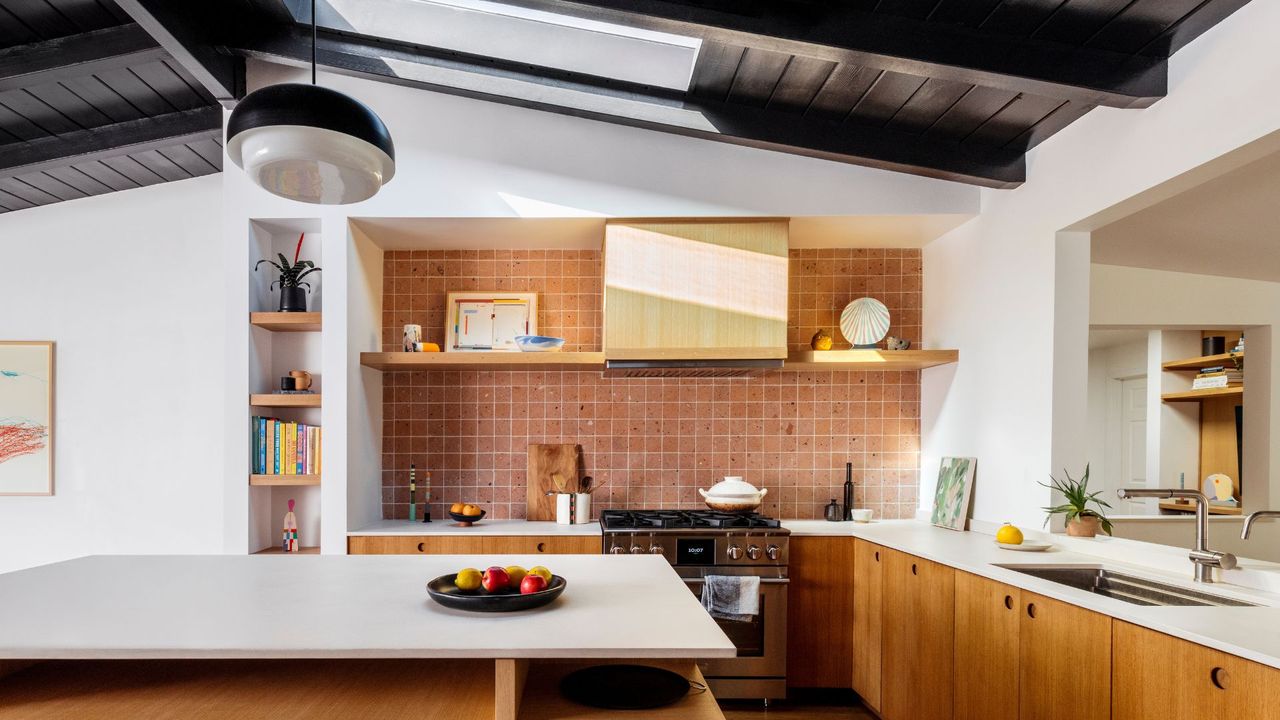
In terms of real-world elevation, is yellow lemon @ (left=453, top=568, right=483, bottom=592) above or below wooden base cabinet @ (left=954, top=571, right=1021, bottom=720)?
above

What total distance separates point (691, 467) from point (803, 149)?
179 centimetres

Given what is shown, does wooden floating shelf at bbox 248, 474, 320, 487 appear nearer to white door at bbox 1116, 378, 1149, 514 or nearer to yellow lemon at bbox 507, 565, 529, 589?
yellow lemon at bbox 507, 565, 529, 589

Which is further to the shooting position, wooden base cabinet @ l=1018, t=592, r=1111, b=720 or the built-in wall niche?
the built-in wall niche

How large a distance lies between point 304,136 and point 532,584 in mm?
1198

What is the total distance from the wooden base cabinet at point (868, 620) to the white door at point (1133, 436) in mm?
5151

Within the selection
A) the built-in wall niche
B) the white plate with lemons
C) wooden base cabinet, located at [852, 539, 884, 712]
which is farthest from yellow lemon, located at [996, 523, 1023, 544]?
the built-in wall niche

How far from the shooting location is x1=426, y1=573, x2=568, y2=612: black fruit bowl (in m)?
1.88

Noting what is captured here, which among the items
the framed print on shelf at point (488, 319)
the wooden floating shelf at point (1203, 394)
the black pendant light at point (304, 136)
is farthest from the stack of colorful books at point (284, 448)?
the wooden floating shelf at point (1203, 394)

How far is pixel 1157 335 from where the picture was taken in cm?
645

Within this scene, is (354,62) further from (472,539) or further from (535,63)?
(472,539)

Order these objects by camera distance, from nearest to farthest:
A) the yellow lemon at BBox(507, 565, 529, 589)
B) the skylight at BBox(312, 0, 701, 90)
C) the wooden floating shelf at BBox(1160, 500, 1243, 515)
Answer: the yellow lemon at BBox(507, 565, 529, 589), the skylight at BBox(312, 0, 701, 90), the wooden floating shelf at BBox(1160, 500, 1243, 515)

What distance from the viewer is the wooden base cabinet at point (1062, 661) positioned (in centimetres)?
203

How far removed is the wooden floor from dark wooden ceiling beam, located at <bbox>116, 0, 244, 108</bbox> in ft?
11.8

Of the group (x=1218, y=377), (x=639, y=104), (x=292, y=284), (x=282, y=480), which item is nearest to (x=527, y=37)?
(x=639, y=104)
